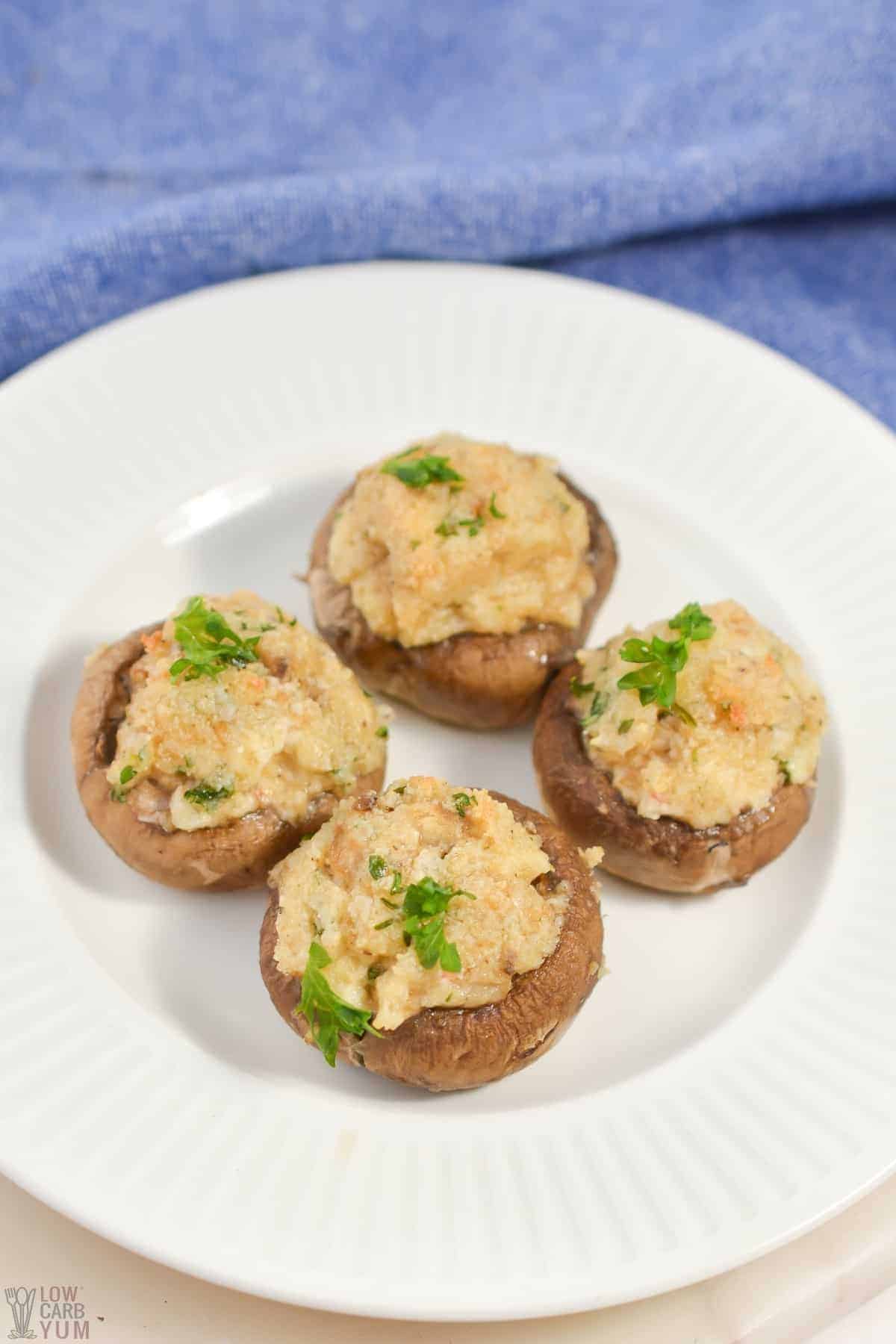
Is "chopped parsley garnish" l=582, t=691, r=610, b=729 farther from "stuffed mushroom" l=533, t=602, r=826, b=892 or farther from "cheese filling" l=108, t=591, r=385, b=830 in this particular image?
"cheese filling" l=108, t=591, r=385, b=830

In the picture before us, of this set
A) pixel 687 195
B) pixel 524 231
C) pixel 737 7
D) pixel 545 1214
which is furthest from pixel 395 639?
pixel 737 7

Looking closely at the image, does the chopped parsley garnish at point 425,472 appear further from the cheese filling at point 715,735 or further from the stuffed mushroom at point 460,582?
the cheese filling at point 715,735

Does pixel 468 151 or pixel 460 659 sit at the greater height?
pixel 468 151

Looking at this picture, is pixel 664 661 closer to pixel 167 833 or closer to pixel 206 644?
pixel 206 644

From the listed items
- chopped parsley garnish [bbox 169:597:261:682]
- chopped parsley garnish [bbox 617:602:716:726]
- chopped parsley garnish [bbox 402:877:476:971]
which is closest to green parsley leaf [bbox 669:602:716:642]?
chopped parsley garnish [bbox 617:602:716:726]

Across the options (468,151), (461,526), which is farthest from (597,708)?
(468,151)

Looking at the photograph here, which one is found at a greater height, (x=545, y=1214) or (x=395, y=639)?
(x=395, y=639)

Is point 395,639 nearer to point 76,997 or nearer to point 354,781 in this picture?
point 354,781
